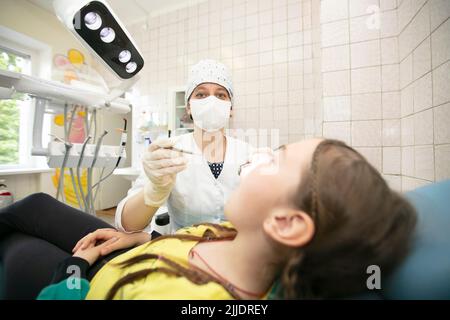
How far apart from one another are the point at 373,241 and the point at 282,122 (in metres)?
2.07

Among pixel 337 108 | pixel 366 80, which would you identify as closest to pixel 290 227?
pixel 337 108

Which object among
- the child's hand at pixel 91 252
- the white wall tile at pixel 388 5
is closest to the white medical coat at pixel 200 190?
the child's hand at pixel 91 252

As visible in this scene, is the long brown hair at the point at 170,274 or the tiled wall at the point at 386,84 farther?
the tiled wall at the point at 386,84

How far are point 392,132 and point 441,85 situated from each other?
34 cm

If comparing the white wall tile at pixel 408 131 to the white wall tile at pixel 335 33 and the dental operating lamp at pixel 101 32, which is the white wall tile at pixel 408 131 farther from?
the dental operating lamp at pixel 101 32

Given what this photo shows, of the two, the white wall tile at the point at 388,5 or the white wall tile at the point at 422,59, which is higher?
the white wall tile at the point at 388,5

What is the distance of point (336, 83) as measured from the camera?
117 cm

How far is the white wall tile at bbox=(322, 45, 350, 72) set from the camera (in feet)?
3.78

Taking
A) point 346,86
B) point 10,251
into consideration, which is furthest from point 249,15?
point 10,251

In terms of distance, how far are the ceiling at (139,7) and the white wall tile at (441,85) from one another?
2.88m

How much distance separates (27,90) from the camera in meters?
1.07

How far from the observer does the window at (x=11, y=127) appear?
210 centimetres

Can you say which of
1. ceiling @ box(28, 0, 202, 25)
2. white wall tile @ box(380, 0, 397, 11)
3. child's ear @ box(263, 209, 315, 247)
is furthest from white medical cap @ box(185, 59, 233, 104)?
ceiling @ box(28, 0, 202, 25)

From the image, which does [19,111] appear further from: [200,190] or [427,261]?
[427,261]
